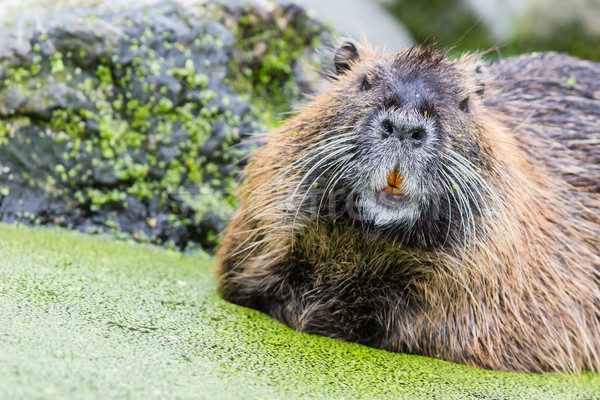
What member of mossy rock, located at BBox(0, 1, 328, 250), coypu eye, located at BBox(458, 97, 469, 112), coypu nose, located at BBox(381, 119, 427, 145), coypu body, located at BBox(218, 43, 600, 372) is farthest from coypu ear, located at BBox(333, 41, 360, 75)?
mossy rock, located at BBox(0, 1, 328, 250)

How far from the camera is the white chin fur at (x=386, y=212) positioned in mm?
2438

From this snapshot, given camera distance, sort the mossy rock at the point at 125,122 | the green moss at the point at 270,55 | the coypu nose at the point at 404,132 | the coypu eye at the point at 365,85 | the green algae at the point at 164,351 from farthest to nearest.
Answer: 1. the green moss at the point at 270,55
2. the mossy rock at the point at 125,122
3. the coypu eye at the point at 365,85
4. the coypu nose at the point at 404,132
5. the green algae at the point at 164,351

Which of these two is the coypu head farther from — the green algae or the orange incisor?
the green algae

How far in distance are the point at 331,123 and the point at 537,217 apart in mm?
1061

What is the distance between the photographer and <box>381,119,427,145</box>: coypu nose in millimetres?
2307

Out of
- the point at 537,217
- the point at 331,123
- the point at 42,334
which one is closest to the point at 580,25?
the point at 537,217

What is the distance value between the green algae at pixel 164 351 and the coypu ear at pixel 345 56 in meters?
1.25

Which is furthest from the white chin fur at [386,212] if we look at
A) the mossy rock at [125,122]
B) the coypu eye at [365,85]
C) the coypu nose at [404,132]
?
the mossy rock at [125,122]

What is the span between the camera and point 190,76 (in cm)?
398

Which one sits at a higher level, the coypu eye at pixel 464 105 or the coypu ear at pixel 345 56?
the coypu ear at pixel 345 56

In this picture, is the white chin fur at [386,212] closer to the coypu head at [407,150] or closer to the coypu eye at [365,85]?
the coypu head at [407,150]

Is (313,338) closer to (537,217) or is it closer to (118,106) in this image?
(537,217)

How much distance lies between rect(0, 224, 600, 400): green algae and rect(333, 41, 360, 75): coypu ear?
125cm

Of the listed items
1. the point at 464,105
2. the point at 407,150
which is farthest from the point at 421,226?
the point at 464,105
